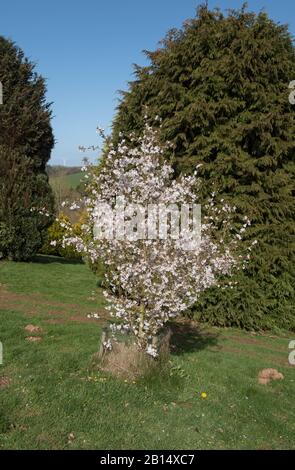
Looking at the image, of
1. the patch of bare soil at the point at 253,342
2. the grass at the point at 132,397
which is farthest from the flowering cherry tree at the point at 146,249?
the patch of bare soil at the point at 253,342

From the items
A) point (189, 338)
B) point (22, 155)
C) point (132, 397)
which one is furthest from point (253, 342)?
point (22, 155)

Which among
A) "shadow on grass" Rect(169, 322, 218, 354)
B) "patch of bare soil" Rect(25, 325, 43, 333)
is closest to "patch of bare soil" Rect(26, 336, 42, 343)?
"patch of bare soil" Rect(25, 325, 43, 333)

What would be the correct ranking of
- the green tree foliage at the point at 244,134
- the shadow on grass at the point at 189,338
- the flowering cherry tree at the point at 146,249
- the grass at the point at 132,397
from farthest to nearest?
the green tree foliage at the point at 244,134, the shadow on grass at the point at 189,338, the flowering cherry tree at the point at 146,249, the grass at the point at 132,397

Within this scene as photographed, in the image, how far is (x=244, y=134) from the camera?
9.02 metres

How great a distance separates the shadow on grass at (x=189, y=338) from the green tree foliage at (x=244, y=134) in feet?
1.87

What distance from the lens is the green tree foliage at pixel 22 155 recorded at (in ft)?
42.7

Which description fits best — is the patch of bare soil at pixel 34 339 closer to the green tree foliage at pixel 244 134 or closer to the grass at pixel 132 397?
the grass at pixel 132 397

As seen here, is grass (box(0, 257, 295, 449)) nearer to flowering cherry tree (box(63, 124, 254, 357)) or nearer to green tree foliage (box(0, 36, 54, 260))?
flowering cherry tree (box(63, 124, 254, 357))

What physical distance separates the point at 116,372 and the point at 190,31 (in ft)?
25.8

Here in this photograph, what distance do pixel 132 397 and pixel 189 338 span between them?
10.5 feet

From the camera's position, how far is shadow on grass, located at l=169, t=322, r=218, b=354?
7223 mm

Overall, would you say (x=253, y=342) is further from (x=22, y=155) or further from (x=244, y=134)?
(x=22, y=155)
